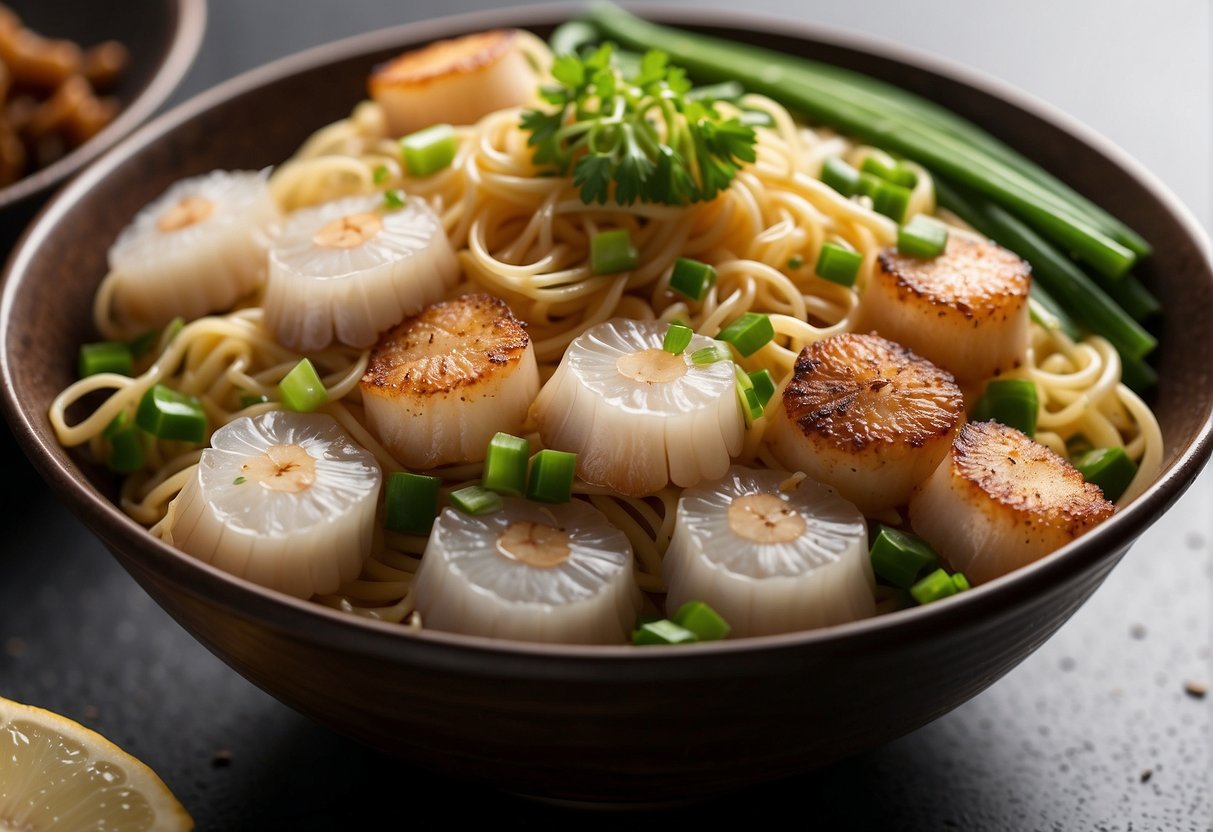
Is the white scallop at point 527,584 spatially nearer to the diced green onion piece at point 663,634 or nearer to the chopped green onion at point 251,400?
the diced green onion piece at point 663,634

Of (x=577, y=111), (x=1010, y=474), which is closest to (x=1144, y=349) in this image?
(x=1010, y=474)

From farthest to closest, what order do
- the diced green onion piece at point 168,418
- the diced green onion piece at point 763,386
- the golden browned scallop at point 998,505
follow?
1. the diced green onion piece at point 168,418
2. the diced green onion piece at point 763,386
3. the golden browned scallop at point 998,505

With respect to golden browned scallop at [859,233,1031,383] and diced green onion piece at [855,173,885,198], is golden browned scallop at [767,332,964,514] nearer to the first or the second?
golden browned scallop at [859,233,1031,383]

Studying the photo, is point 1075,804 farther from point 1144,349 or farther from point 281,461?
point 281,461

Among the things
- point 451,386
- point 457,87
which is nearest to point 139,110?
point 457,87

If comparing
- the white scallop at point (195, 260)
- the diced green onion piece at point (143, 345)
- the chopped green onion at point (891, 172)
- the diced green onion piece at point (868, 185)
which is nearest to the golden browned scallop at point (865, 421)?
the diced green onion piece at point (868, 185)

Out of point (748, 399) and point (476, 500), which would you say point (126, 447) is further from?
point (748, 399)
